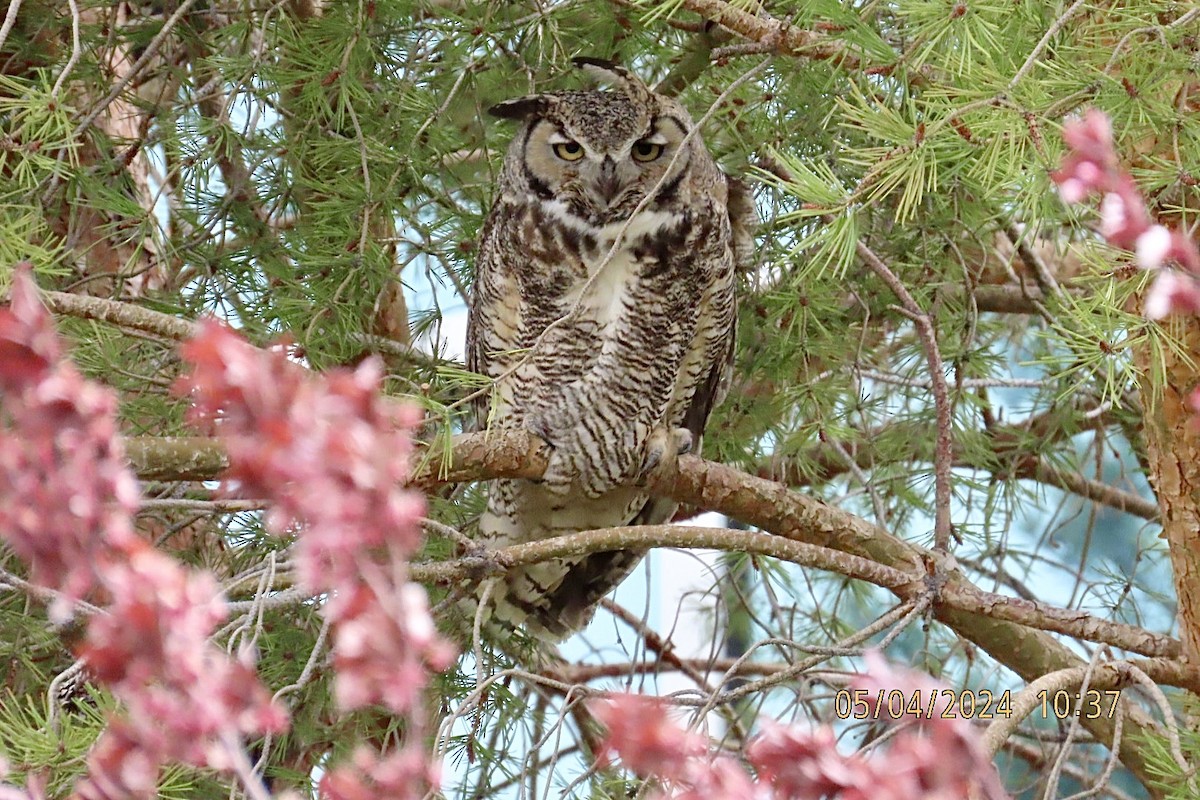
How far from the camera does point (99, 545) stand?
1.92 feet

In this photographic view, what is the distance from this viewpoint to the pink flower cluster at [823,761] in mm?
633

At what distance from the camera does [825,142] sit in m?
2.38

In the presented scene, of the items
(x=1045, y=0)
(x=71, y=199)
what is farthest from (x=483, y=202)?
(x=1045, y=0)

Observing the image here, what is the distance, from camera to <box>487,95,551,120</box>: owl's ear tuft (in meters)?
2.47

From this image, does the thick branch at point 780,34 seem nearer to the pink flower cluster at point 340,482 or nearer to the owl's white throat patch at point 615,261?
the owl's white throat patch at point 615,261

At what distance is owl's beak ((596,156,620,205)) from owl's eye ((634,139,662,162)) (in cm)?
6

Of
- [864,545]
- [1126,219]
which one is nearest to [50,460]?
[1126,219]

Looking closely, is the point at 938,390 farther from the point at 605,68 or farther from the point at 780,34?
the point at 605,68

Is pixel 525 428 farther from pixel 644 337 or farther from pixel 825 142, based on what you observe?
pixel 825 142

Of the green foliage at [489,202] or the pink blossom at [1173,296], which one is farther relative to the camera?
the green foliage at [489,202]

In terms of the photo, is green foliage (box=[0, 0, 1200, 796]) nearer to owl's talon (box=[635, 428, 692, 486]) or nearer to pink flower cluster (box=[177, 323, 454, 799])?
owl's talon (box=[635, 428, 692, 486])

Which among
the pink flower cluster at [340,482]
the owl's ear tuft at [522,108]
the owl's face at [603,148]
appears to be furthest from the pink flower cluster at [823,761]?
the owl's ear tuft at [522,108]

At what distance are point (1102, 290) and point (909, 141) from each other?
0.33 meters
